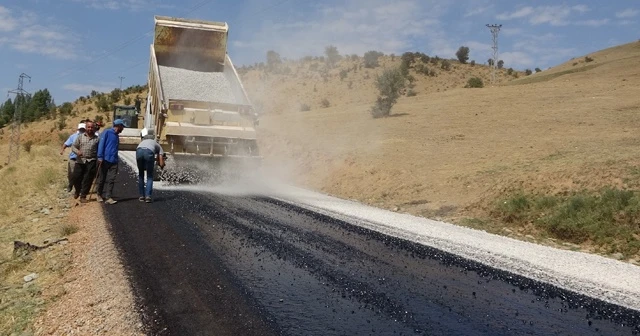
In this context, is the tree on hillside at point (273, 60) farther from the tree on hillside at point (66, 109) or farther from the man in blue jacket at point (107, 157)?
the man in blue jacket at point (107, 157)

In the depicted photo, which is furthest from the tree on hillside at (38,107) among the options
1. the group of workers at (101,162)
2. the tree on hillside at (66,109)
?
the group of workers at (101,162)

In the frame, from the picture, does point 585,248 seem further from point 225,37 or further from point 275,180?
point 225,37

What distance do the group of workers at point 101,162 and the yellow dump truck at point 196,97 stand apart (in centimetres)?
257

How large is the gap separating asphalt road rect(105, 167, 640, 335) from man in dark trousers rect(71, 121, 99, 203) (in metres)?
2.72

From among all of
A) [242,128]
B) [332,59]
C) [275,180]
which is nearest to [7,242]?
[242,128]

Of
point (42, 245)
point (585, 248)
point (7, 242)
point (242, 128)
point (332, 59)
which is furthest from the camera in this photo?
point (332, 59)

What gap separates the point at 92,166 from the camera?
1054cm

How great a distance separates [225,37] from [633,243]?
13.1 m

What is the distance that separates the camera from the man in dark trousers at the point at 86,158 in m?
10.4

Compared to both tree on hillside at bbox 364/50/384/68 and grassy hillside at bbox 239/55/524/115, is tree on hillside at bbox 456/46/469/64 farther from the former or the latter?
tree on hillside at bbox 364/50/384/68

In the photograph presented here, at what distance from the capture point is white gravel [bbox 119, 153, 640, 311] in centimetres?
599

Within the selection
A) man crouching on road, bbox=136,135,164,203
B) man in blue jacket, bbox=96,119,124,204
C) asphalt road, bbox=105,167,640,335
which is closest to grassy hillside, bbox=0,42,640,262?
asphalt road, bbox=105,167,640,335

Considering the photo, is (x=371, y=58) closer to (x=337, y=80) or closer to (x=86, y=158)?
(x=337, y=80)

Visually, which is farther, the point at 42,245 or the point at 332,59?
the point at 332,59
